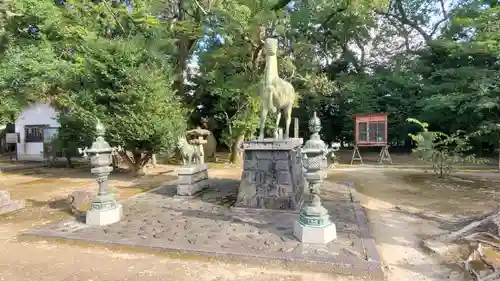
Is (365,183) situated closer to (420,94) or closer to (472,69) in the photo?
(472,69)

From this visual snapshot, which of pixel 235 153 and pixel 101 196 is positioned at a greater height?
pixel 235 153

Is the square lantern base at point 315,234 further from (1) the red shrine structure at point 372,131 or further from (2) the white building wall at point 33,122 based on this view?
(2) the white building wall at point 33,122

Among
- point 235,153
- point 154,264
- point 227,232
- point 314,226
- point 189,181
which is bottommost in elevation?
point 154,264

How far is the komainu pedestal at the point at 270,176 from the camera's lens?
5617mm

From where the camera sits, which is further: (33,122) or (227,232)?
(33,122)

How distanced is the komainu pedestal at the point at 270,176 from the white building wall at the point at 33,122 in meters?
15.9

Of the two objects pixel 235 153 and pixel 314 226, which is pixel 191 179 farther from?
pixel 235 153

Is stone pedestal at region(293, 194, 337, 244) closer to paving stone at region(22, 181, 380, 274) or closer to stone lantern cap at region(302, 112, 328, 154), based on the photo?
paving stone at region(22, 181, 380, 274)

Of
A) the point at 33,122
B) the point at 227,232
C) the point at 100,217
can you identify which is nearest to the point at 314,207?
the point at 227,232

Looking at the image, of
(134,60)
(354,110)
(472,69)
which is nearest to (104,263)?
(134,60)

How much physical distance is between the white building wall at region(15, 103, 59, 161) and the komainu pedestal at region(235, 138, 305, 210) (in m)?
15.9

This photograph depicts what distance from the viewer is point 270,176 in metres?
5.71

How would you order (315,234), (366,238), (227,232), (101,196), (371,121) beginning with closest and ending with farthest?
1. (315,234)
2. (366,238)
3. (227,232)
4. (101,196)
5. (371,121)

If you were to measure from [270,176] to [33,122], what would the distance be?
58.0 feet
